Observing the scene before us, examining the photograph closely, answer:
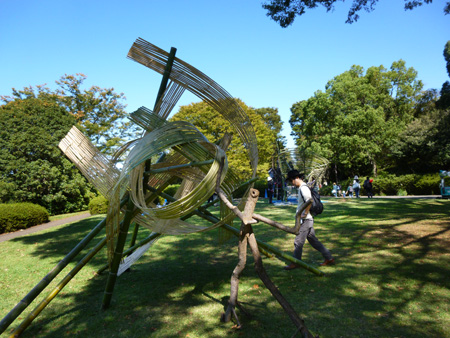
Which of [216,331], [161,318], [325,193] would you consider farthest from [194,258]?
[325,193]

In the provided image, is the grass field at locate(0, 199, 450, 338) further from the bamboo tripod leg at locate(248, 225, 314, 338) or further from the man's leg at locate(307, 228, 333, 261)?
the bamboo tripod leg at locate(248, 225, 314, 338)

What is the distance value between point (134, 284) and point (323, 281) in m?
3.57

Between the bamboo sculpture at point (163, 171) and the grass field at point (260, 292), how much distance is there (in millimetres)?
444

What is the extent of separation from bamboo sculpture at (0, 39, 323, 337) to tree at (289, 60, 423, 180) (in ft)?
105

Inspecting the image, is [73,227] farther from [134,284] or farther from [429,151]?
[429,151]

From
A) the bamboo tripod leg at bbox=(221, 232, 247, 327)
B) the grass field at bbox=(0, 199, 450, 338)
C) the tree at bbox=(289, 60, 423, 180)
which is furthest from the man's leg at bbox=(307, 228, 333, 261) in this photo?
the tree at bbox=(289, 60, 423, 180)

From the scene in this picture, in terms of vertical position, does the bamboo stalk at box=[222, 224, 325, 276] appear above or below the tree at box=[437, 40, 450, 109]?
below

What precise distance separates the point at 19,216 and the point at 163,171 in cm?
1399

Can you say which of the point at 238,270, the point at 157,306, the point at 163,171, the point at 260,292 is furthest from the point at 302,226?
the point at 163,171

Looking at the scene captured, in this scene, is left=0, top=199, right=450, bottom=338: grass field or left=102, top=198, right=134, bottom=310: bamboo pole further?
left=102, top=198, right=134, bottom=310: bamboo pole

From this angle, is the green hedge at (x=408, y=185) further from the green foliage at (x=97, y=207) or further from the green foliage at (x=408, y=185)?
the green foliage at (x=97, y=207)

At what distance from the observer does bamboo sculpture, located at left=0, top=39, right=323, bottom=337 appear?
3.80 m

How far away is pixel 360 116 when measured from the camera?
35.2m

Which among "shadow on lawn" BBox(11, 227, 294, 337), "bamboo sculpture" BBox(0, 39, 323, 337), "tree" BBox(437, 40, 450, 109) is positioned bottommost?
"shadow on lawn" BBox(11, 227, 294, 337)
